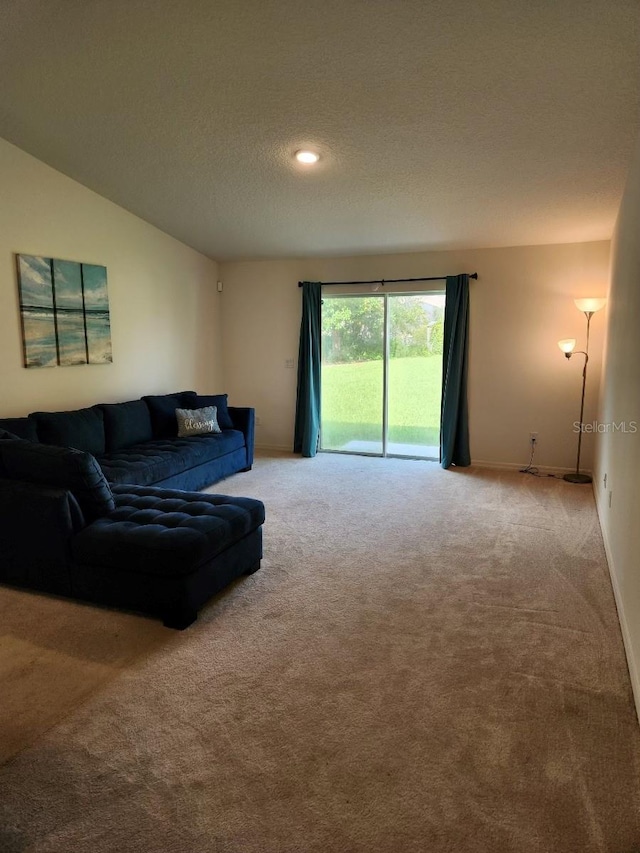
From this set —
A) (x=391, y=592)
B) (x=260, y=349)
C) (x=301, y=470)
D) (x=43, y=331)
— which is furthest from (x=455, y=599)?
(x=260, y=349)

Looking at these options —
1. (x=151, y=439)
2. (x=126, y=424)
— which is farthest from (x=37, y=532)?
(x=151, y=439)

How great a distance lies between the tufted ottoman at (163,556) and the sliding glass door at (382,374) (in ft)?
11.5

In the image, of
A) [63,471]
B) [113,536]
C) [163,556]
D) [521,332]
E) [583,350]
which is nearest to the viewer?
[163,556]

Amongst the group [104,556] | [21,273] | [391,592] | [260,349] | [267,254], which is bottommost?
[391,592]

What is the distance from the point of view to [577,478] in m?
5.10

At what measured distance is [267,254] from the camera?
6.20m

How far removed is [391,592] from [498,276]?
3.91 m

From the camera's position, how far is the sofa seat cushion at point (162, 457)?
390 centimetres

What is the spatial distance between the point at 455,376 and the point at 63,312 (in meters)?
3.92

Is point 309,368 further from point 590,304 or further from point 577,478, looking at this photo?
point 577,478

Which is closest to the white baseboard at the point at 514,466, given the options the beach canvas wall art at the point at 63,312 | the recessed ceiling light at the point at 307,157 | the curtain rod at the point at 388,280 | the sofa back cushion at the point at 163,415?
the curtain rod at the point at 388,280

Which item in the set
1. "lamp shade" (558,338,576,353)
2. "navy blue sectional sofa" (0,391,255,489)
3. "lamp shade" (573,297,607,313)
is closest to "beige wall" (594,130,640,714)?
"lamp shade" (573,297,607,313)

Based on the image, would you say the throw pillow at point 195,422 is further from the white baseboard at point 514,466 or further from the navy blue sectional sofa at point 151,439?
the white baseboard at point 514,466

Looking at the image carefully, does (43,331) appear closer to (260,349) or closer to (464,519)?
(260,349)
